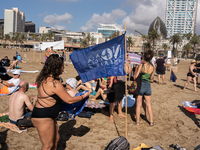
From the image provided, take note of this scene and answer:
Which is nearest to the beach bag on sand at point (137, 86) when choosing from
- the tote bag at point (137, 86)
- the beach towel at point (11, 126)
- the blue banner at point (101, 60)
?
the tote bag at point (137, 86)

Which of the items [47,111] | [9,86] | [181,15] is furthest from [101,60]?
[181,15]

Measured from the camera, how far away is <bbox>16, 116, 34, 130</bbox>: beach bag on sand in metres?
3.81

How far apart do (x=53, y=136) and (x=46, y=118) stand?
322 mm

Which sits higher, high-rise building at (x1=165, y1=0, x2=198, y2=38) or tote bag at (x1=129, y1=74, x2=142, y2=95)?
high-rise building at (x1=165, y1=0, x2=198, y2=38)

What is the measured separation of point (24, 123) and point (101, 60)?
2197 millimetres

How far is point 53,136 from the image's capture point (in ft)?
7.88

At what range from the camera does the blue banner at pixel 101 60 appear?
3.75m

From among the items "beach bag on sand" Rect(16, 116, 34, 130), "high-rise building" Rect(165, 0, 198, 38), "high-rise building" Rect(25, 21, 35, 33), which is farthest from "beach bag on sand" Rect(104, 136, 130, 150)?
"high-rise building" Rect(25, 21, 35, 33)

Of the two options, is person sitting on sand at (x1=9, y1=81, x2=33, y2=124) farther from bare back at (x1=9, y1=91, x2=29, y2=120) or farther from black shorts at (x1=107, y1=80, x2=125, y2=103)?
black shorts at (x1=107, y1=80, x2=125, y2=103)

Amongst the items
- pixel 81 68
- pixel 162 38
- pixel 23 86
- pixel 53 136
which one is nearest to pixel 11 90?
pixel 23 86

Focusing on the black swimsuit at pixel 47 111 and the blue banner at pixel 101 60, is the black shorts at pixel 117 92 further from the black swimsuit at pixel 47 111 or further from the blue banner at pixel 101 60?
the black swimsuit at pixel 47 111

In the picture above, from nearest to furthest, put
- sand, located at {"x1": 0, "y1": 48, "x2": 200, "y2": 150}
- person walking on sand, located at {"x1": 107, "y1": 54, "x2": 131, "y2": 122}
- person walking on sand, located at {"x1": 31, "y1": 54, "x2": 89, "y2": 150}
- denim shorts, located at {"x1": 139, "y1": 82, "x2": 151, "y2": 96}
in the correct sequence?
person walking on sand, located at {"x1": 31, "y1": 54, "x2": 89, "y2": 150} → sand, located at {"x1": 0, "y1": 48, "x2": 200, "y2": 150} → denim shorts, located at {"x1": 139, "y1": 82, "x2": 151, "y2": 96} → person walking on sand, located at {"x1": 107, "y1": 54, "x2": 131, "y2": 122}

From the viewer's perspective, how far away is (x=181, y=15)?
128 meters

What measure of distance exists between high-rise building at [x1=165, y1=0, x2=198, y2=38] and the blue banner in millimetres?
140402
